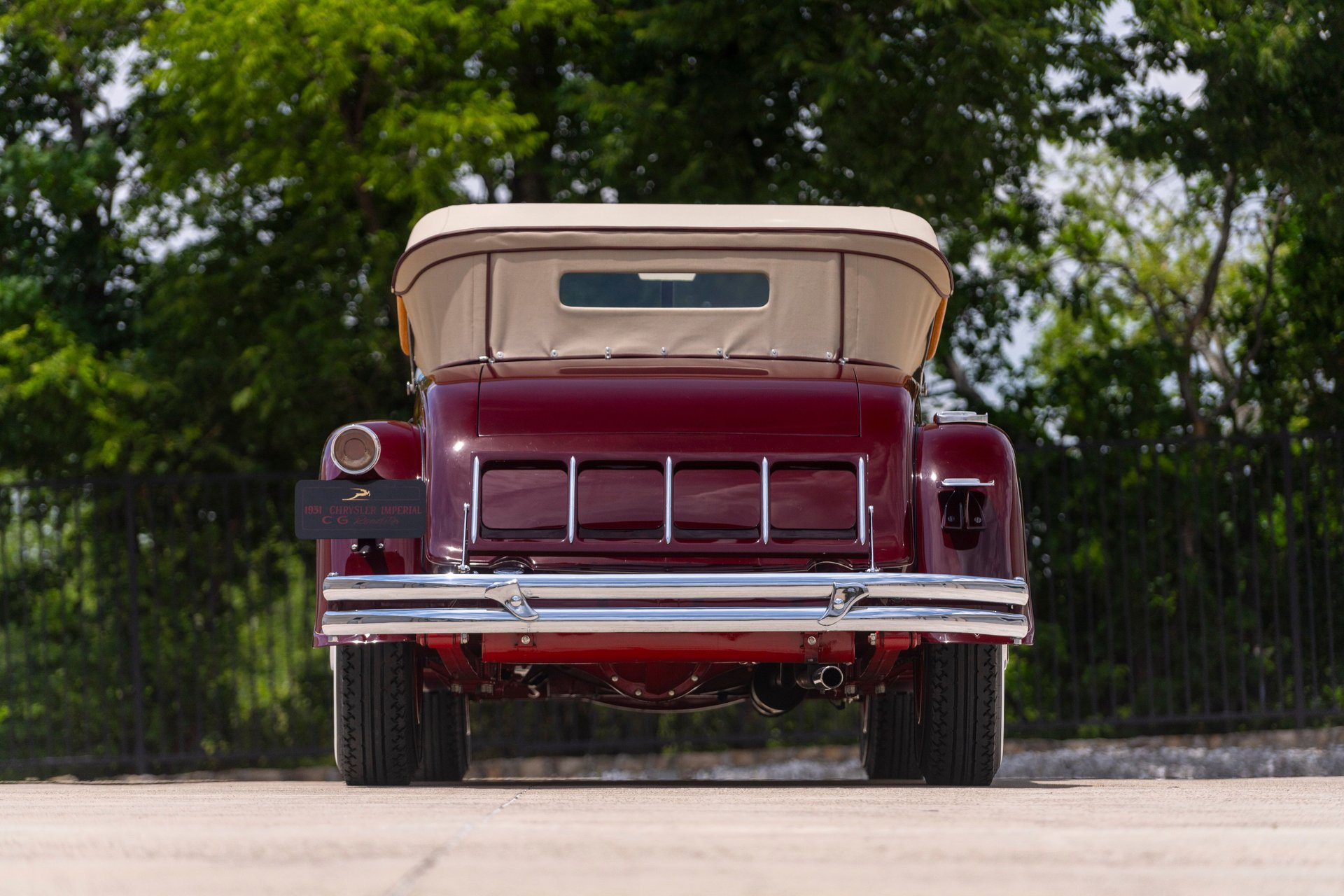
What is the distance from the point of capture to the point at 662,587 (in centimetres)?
507

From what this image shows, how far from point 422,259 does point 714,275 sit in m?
1.16

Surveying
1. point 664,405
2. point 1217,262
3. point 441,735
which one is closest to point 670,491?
point 664,405

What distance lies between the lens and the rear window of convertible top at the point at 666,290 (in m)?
6.14

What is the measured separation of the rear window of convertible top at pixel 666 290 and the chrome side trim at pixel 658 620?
149 cm

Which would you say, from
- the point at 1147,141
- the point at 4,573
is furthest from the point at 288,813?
the point at 1147,141

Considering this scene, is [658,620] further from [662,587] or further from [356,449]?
[356,449]

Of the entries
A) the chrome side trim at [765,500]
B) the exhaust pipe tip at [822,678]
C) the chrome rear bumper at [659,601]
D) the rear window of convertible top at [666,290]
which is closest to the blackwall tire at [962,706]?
the exhaust pipe tip at [822,678]

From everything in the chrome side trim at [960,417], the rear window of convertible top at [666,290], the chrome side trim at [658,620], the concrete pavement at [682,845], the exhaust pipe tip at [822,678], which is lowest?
the concrete pavement at [682,845]

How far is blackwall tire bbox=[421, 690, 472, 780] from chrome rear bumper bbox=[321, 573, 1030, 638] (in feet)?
7.25

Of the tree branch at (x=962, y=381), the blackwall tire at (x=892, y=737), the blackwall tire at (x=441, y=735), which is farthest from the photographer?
the tree branch at (x=962, y=381)

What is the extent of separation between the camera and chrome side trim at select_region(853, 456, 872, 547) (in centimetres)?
547

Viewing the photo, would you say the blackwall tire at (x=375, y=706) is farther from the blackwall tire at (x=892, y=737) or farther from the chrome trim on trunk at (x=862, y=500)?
the blackwall tire at (x=892, y=737)

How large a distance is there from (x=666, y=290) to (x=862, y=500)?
1.28m

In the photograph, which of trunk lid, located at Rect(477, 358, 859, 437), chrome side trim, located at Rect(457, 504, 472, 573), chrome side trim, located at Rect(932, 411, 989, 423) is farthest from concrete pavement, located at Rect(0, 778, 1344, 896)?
chrome side trim, located at Rect(932, 411, 989, 423)
